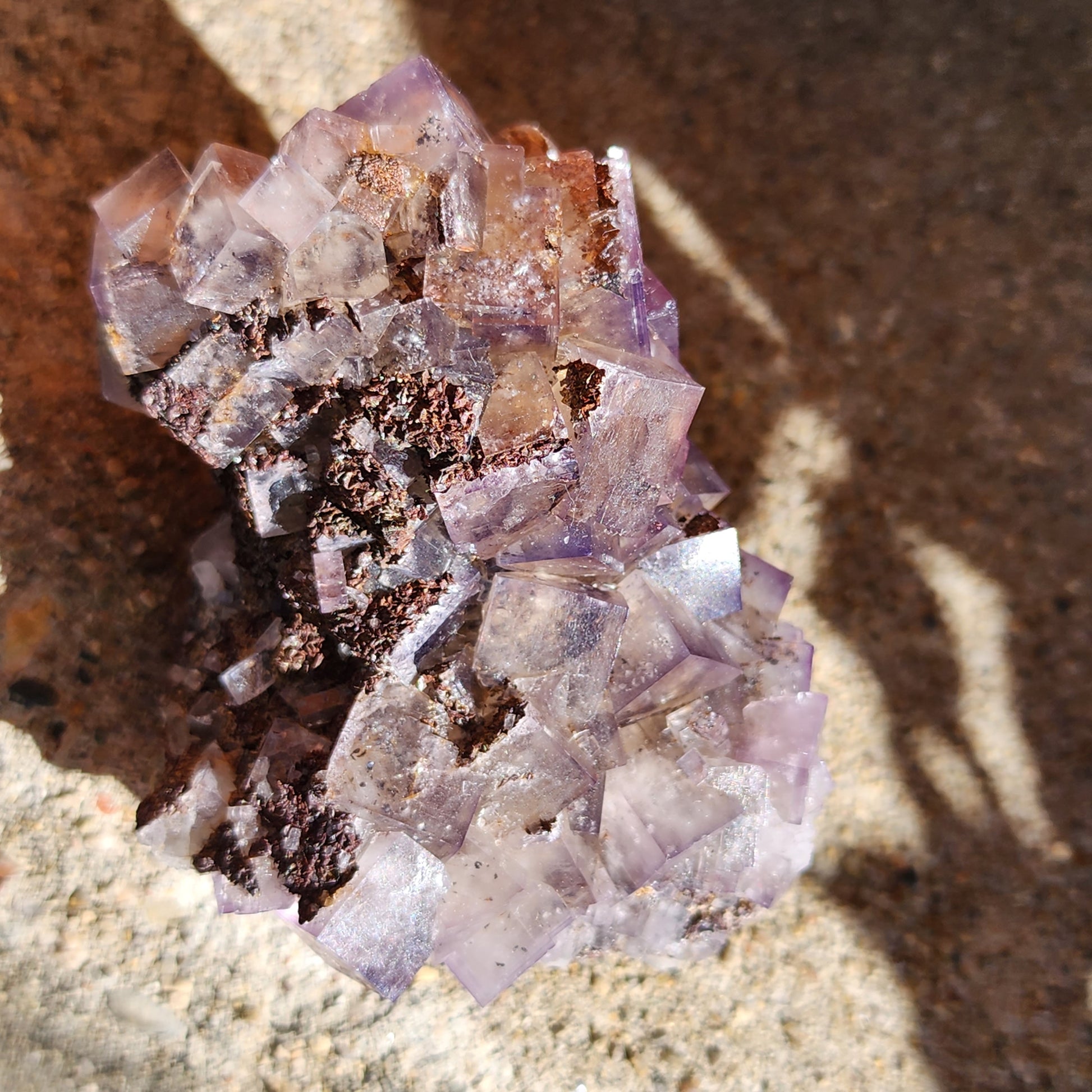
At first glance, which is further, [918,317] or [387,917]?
[918,317]

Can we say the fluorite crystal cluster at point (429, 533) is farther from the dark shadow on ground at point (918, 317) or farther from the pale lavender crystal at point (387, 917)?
the dark shadow on ground at point (918, 317)

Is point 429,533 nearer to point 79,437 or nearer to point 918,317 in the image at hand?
point 79,437

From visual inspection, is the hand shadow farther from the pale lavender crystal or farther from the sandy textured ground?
the pale lavender crystal

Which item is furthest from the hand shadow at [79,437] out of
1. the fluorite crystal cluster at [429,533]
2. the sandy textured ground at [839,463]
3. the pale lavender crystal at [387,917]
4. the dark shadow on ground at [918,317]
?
the dark shadow on ground at [918,317]

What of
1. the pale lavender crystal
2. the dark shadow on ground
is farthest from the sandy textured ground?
the pale lavender crystal

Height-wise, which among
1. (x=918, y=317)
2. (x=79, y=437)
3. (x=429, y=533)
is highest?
(x=79, y=437)

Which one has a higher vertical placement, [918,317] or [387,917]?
[387,917]

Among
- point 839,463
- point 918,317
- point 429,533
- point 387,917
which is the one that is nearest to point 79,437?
point 429,533

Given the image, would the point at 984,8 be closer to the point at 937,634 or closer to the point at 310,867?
the point at 937,634
